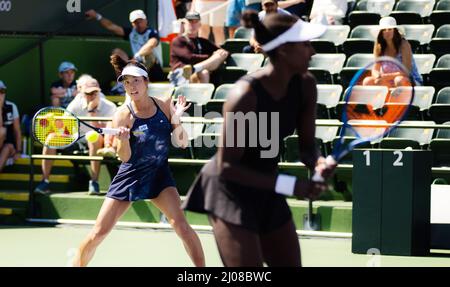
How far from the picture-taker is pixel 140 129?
793cm

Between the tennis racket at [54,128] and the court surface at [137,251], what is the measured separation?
121cm

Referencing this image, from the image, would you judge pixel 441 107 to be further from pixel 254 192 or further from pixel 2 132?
pixel 254 192

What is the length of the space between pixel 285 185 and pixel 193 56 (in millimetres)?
8155

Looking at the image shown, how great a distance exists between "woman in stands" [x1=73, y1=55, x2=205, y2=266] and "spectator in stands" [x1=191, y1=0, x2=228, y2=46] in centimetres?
657

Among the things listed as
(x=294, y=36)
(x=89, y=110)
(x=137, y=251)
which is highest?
(x=294, y=36)

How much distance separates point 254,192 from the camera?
17.7 feet

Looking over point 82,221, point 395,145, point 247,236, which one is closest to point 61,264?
point 82,221

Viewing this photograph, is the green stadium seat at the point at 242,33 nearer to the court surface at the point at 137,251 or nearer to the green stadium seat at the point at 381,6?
the green stadium seat at the point at 381,6

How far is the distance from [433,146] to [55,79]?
589 cm

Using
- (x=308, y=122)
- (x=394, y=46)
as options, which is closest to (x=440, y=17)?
(x=394, y=46)
